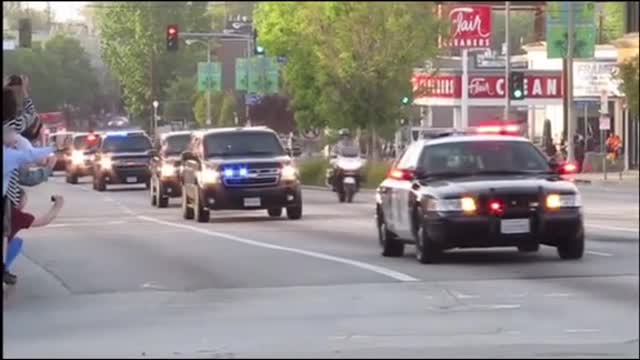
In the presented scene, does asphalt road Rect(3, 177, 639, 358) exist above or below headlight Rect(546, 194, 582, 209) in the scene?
below

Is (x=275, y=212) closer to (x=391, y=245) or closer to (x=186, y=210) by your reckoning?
(x=186, y=210)

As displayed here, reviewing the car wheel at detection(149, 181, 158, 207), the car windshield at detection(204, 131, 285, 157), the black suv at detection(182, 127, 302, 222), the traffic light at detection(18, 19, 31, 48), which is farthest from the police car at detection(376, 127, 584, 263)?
the car wheel at detection(149, 181, 158, 207)

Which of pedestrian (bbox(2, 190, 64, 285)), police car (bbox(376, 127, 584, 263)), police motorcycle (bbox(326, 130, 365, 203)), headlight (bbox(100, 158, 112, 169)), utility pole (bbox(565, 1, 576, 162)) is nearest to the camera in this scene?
utility pole (bbox(565, 1, 576, 162))

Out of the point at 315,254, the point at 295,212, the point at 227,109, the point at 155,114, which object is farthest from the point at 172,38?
the point at 295,212

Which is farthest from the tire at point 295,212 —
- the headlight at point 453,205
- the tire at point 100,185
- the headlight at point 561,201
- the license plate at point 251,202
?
the headlight at point 561,201

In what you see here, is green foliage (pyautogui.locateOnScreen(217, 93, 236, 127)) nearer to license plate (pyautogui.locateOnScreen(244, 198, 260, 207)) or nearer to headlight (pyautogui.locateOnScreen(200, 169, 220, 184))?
headlight (pyautogui.locateOnScreen(200, 169, 220, 184))

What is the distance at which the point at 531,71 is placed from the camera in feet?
22.1

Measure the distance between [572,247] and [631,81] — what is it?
8519mm

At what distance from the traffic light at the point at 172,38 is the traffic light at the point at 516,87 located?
2.08 meters

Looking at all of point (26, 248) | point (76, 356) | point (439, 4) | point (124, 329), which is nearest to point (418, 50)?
point (439, 4)

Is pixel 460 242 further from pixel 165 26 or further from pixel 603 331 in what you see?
pixel 165 26

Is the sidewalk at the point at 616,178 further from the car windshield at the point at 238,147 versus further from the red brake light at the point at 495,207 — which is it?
the car windshield at the point at 238,147

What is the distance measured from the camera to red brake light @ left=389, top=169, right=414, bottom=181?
12.5 meters

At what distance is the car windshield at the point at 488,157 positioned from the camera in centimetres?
1173
